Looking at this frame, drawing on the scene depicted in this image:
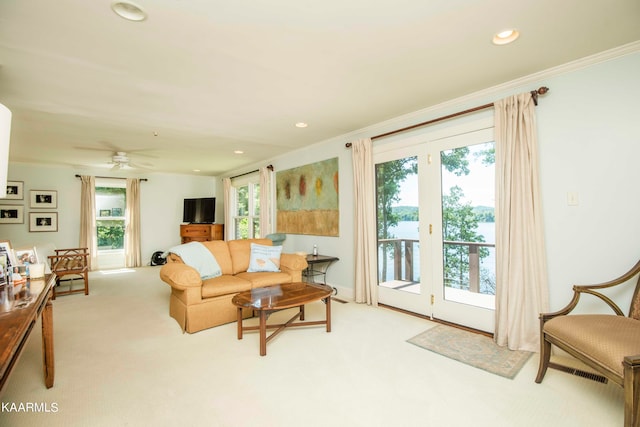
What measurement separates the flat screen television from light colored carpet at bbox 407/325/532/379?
19.9 feet

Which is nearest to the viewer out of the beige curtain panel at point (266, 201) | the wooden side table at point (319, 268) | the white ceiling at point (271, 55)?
the white ceiling at point (271, 55)

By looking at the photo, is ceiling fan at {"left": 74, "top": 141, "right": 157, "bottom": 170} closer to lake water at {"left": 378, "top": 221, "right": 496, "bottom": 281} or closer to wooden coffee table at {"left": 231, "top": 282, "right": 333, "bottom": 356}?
wooden coffee table at {"left": 231, "top": 282, "right": 333, "bottom": 356}

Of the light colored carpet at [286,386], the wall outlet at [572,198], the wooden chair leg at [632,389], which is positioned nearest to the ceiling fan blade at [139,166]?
the light colored carpet at [286,386]

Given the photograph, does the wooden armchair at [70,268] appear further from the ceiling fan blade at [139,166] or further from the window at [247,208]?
the window at [247,208]

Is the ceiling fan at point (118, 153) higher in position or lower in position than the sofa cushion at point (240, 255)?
higher

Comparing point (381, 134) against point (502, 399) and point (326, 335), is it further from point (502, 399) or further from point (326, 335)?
point (502, 399)

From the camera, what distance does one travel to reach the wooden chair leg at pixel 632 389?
4.67 feet

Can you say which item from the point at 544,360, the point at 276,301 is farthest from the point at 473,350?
the point at 276,301

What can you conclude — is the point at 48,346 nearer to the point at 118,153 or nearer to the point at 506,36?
the point at 506,36

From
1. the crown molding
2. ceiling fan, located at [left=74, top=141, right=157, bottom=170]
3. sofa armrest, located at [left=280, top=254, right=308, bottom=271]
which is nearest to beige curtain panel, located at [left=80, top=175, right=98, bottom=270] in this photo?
ceiling fan, located at [left=74, top=141, right=157, bottom=170]

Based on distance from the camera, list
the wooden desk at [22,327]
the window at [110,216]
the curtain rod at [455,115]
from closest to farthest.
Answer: the wooden desk at [22,327] → the curtain rod at [455,115] → the window at [110,216]

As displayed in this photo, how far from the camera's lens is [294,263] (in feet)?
12.8

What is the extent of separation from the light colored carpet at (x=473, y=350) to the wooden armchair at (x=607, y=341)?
234 mm

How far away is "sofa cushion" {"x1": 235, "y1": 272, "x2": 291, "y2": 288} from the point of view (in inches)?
141
